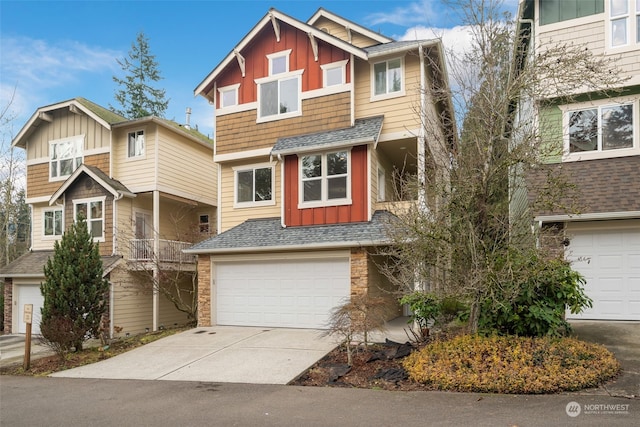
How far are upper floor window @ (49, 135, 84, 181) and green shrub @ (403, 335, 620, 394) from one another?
1614cm

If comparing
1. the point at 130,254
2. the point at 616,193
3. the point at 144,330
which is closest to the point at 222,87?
the point at 130,254

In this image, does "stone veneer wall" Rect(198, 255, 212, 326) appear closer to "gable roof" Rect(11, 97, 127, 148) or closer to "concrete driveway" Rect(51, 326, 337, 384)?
"concrete driveway" Rect(51, 326, 337, 384)

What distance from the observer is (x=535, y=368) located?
667 cm

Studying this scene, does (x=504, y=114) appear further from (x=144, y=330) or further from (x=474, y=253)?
(x=144, y=330)

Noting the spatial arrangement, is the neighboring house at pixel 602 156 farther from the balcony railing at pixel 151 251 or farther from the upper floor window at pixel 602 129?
the balcony railing at pixel 151 251

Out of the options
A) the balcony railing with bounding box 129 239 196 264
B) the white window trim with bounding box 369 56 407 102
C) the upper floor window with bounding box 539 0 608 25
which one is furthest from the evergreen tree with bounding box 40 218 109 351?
the upper floor window with bounding box 539 0 608 25

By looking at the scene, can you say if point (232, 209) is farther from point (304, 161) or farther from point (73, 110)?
point (73, 110)

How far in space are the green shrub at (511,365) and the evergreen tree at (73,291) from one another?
839 cm

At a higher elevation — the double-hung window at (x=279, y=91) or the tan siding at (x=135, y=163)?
the double-hung window at (x=279, y=91)

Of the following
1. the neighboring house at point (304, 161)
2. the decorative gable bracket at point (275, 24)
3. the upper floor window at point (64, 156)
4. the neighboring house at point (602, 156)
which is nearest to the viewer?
the neighboring house at point (602, 156)

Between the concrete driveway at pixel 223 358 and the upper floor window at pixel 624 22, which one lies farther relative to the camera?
the upper floor window at pixel 624 22

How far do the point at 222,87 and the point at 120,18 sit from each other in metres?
6.17

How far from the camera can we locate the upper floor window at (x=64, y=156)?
18.1 meters

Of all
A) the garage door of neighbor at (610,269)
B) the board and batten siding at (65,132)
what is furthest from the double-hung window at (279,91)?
the garage door of neighbor at (610,269)
